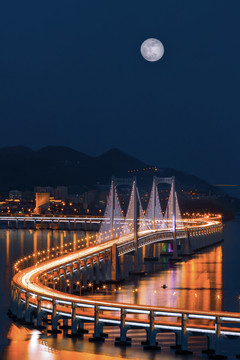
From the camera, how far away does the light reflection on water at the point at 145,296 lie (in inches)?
803

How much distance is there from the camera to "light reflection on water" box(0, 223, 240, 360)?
20.4 m

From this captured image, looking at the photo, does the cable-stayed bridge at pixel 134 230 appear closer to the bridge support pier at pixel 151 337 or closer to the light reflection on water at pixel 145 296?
the light reflection on water at pixel 145 296

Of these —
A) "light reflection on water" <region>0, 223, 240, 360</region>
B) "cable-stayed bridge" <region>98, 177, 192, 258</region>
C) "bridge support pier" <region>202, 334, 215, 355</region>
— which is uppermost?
"cable-stayed bridge" <region>98, 177, 192, 258</region>

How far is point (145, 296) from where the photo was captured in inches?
1329

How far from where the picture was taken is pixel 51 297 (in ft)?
74.1

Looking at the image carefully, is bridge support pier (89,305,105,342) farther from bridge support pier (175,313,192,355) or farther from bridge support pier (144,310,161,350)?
bridge support pier (175,313,192,355)

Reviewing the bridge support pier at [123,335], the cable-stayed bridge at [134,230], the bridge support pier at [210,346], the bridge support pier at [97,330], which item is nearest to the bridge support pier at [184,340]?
the bridge support pier at [210,346]

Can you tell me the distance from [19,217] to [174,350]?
93.8 meters

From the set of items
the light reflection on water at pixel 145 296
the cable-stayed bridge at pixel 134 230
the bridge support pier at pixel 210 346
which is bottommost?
the light reflection on water at pixel 145 296

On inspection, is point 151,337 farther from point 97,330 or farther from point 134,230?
point 134,230

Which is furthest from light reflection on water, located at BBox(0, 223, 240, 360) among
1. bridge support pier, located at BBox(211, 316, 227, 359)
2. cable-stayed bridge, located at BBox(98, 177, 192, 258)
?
cable-stayed bridge, located at BBox(98, 177, 192, 258)

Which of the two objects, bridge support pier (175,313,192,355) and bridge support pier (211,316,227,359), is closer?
bridge support pier (211,316,227,359)

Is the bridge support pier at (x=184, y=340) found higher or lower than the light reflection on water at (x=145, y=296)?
higher

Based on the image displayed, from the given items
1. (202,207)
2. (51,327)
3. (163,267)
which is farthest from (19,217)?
(51,327)
